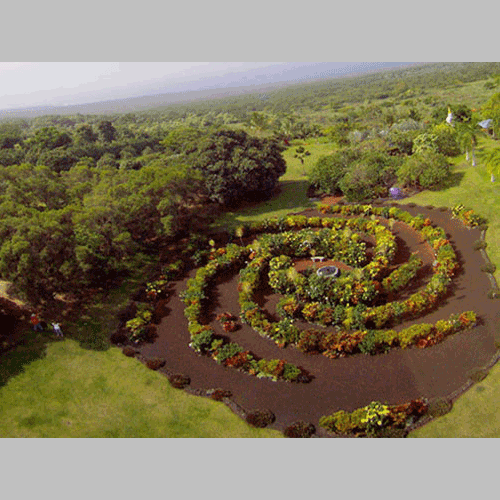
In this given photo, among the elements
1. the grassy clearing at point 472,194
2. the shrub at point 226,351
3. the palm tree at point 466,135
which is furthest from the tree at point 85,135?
the palm tree at point 466,135

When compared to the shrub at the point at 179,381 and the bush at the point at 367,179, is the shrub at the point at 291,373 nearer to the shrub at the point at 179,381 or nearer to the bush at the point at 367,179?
the shrub at the point at 179,381

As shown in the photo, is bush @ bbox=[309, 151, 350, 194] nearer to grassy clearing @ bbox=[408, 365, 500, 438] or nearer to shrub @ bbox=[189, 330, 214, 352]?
shrub @ bbox=[189, 330, 214, 352]

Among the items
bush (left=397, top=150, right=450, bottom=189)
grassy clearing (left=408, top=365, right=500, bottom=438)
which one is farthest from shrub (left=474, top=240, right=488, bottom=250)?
grassy clearing (left=408, top=365, right=500, bottom=438)

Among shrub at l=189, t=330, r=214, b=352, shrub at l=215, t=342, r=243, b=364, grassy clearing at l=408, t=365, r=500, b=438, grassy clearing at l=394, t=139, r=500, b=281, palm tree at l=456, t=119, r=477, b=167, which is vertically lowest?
grassy clearing at l=408, t=365, r=500, b=438

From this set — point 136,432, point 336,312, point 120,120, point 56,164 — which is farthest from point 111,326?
point 120,120

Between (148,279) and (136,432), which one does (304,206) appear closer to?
(148,279)

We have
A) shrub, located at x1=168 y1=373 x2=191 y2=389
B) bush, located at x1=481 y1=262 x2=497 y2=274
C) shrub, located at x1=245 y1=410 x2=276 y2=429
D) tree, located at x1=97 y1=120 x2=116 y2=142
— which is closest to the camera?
shrub, located at x1=245 y1=410 x2=276 y2=429
